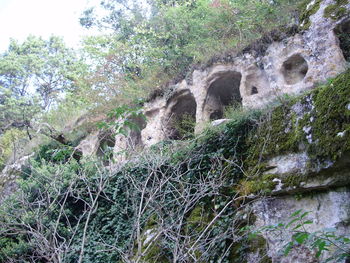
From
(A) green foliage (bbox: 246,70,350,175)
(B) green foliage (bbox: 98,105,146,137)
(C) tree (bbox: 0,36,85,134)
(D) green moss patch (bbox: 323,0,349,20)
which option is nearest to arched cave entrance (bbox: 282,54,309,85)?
(D) green moss patch (bbox: 323,0,349,20)

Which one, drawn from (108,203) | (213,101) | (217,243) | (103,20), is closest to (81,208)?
(108,203)

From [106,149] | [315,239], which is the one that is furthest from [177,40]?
[315,239]

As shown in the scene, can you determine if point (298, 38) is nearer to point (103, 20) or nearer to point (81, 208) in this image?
point (81, 208)

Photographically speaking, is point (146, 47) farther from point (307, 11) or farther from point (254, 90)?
point (307, 11)

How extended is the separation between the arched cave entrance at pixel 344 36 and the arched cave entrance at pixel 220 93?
307 centimetres

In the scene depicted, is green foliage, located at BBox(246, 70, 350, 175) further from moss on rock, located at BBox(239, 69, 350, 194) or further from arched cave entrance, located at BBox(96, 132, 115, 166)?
arched cave entrance, located at BBox(96, 132, 115, 166)

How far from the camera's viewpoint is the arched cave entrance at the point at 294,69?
799cm

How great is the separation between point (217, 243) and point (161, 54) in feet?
30.8

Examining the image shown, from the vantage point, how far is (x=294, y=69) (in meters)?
8.12

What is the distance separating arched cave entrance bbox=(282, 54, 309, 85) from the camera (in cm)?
799

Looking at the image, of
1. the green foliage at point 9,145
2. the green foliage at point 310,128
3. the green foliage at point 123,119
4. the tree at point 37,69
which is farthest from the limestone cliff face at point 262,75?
the tree at point 37,69

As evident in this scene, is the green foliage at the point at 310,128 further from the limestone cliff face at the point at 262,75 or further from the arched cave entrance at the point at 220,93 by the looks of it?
the arched cave entrance at the point at 220,93

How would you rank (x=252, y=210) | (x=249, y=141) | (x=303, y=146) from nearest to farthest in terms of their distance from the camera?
(x=303, y=146) → (x=252, y=210) → (x=249, y=141)

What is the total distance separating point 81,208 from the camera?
7.97m
